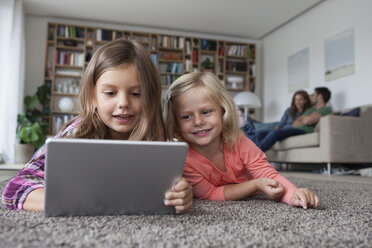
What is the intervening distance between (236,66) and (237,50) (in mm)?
309

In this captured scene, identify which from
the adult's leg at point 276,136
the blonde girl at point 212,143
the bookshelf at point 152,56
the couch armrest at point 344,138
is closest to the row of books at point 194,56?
the bookshelf at point 152,56

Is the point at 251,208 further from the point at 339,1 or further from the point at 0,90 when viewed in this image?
the point at 339,1

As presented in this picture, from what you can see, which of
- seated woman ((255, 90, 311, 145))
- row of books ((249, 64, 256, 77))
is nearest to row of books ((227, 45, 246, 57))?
row of books ((249, 64, 256, 77))

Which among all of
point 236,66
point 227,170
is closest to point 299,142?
point 227,170

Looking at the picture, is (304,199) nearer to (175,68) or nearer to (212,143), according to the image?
(212,143)

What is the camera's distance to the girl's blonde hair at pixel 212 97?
1104 millimetres

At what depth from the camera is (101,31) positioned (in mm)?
5391

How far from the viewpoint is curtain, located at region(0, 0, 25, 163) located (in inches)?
154

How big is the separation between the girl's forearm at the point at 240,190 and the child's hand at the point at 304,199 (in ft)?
0.45

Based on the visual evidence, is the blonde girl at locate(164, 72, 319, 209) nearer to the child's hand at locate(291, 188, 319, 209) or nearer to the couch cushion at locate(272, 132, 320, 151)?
the child's hand at locate(291, 188, 319, 209)

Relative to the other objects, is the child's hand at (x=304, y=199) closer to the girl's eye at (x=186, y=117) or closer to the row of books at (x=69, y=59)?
the girl's eye at (x=186, y=117)

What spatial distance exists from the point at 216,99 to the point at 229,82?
493 centimetres

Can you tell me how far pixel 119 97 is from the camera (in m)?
0.89

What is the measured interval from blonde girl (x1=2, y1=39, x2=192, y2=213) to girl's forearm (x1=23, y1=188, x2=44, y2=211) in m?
0.06
